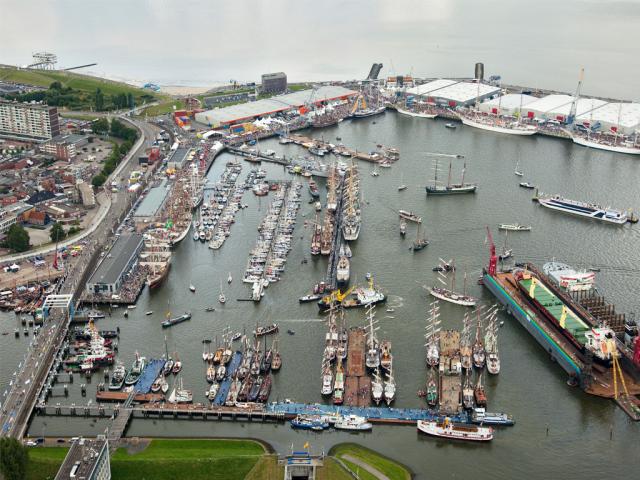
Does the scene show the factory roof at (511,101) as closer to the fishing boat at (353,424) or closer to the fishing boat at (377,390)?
the fishing boat at (377,390)

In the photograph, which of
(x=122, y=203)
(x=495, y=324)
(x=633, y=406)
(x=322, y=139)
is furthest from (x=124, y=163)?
(x=633, y=406)

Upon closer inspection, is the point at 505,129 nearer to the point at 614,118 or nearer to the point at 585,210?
the point at 614,118

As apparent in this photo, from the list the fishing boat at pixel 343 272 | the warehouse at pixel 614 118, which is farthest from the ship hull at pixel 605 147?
the fishing boat at pixel 343 272

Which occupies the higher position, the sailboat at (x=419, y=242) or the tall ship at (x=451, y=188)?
the tall ship at (x=451, y=188)

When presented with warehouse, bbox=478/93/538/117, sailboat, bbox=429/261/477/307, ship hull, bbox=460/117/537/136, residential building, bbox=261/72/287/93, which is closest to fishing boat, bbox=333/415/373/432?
sailboat, bbox=429/261/477/307

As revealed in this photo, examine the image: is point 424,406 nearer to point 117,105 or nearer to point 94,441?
point 94,441
